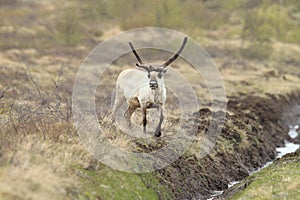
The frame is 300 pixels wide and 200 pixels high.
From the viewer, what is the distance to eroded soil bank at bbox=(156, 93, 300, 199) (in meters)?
13.3

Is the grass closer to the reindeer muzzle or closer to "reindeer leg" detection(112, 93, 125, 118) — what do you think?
the reindeer muzzle

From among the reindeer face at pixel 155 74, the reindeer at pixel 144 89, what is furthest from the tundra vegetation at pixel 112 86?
the reindeer face at pixel 155 74

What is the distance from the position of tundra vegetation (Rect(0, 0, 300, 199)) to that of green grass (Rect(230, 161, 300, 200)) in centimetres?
4

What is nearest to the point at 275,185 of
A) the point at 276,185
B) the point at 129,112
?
the point at 276,185

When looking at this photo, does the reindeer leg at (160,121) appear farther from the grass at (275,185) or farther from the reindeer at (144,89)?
the grass at (275,185)

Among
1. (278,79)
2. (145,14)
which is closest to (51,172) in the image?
(278,79)

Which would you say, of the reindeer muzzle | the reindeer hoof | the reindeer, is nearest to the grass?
the reindeer hoof

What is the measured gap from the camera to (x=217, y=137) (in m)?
17.0

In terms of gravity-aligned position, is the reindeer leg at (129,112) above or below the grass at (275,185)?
above

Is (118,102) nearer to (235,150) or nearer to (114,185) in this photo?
(235,150)

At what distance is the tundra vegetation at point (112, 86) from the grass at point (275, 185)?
0.13 ft

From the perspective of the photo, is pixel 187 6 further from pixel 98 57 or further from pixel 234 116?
pixel 234 116

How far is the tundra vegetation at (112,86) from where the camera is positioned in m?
10.4

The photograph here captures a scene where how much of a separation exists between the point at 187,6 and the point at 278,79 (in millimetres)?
18909
